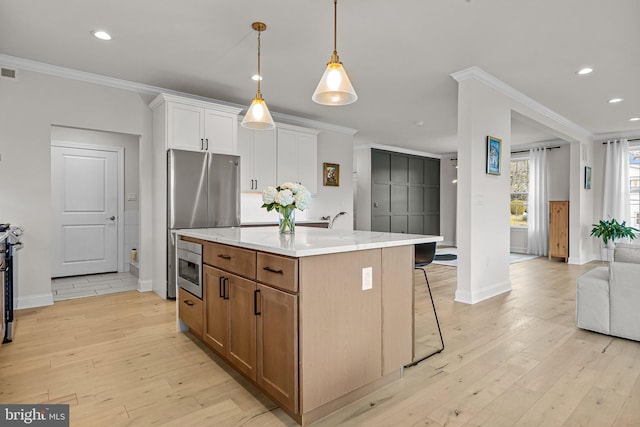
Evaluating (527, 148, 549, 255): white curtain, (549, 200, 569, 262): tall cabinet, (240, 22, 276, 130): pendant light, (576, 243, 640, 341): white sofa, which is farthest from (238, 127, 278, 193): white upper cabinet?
(527, 148, 549, 255): white curtain

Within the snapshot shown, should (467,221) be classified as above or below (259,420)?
above

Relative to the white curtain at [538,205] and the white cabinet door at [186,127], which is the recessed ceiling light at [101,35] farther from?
the white curtain at [538,205]

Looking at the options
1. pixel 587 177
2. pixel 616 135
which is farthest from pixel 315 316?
pixel 616 135

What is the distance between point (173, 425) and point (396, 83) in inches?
158

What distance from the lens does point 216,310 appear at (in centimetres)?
237

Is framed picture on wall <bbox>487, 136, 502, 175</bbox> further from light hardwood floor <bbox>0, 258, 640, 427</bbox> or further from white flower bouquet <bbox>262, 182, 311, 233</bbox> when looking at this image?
white flower bouquet <bbox>262, 182, 311, 233</bbox>

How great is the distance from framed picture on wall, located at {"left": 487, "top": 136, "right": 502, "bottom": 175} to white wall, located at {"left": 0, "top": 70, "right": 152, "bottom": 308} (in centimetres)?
441

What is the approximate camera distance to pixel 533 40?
316 centimetres

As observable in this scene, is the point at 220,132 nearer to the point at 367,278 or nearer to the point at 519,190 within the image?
the point at 367,278

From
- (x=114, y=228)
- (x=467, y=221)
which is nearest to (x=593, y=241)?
(x=467, y=221)

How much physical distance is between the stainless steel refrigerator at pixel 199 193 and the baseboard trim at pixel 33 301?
3.98 ft

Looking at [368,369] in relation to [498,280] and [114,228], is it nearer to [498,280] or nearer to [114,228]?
[498,280]

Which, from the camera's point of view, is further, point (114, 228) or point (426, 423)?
point (114, 228)

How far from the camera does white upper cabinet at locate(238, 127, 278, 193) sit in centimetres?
506
